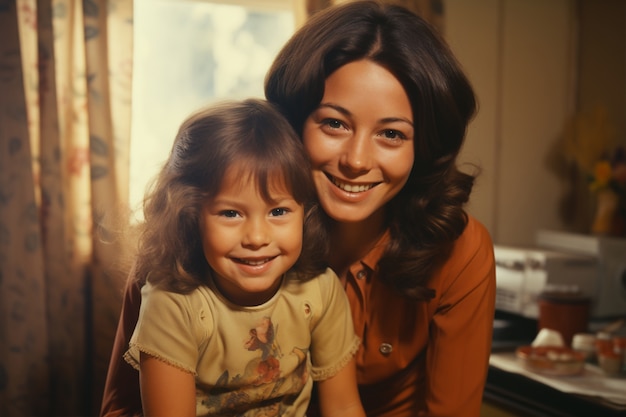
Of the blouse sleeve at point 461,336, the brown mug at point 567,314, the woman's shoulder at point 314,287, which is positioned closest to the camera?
the woman's shoulder at point 314,287

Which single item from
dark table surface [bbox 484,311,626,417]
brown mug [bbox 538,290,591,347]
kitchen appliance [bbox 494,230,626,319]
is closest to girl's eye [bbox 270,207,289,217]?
dark table surface [bbox 484,311,626,417]

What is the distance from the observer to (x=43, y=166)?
9.02 feet

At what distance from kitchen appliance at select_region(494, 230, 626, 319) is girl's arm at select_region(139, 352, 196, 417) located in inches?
64.1

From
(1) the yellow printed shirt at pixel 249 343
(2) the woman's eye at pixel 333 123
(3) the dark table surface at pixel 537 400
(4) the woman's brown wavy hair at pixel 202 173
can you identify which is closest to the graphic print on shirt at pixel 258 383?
(1) the yellow printed shirt at pixel 249 343

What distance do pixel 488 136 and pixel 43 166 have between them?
2142 millimetres

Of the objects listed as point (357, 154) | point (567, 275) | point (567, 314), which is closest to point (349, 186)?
point (357, 154)

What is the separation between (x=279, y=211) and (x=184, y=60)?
228 centimetres

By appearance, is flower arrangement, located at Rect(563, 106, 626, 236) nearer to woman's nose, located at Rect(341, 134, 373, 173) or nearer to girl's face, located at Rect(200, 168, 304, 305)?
woman's nose, located at Rect(341, 134, 373, 173)

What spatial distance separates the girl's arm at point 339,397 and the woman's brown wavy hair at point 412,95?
0.72ft

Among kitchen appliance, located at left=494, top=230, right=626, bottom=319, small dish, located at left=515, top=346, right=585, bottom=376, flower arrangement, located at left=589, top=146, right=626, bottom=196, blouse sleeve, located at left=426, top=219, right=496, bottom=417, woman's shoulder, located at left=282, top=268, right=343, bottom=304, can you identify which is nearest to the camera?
woman's shoulder, located at left=282, top=268, right=343, bottom=304

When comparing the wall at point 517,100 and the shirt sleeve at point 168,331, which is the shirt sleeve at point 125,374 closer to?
the shirt sleeve at point 168,331

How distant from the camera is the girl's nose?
3.44 ft

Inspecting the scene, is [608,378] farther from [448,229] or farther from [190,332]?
[190,332]

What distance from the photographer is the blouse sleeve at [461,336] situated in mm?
1332
